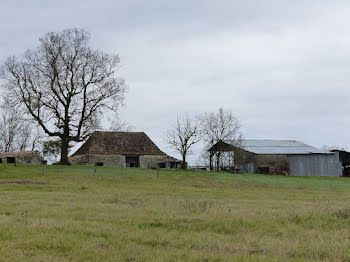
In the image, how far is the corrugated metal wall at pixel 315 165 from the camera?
76438 millimetres

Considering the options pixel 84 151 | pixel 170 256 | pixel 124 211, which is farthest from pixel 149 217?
pixel 84 151

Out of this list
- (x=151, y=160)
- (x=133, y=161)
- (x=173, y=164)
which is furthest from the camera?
(x=173, y=164)

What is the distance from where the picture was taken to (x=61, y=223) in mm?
11859

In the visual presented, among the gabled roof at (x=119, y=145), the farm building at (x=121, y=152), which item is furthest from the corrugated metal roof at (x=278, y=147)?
A: the gabled roof at (x=119, y=145)

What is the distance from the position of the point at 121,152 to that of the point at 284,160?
1082 inches

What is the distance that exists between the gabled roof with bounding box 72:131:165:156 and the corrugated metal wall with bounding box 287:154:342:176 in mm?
Result: 22601

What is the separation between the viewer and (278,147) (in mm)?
81125

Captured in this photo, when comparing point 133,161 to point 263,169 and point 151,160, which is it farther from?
point 263,169

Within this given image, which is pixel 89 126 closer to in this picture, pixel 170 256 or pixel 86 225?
pixel 86 225

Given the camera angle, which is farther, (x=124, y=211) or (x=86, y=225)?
(x=124, y=211)

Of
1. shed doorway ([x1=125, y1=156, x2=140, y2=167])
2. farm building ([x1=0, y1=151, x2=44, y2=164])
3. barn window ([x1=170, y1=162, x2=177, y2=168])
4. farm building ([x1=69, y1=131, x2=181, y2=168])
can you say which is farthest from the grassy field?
barn window ([x1=170, y1=162, x2=177, y2=168])

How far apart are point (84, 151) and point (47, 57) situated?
22.2m

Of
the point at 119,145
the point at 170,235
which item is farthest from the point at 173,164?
the point at 170,235

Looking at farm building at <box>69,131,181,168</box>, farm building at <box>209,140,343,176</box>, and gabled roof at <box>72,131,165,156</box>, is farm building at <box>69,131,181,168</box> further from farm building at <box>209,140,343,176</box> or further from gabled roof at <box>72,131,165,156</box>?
farm building at <box>209,140,343,176</box>
